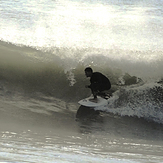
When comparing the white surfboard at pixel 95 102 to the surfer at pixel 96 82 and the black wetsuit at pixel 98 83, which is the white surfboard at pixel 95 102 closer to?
the surfer at pixel 96 82

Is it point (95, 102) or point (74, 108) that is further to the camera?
point (74, 108)

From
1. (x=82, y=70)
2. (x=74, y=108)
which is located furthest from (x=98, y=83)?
(x=82, y=70)

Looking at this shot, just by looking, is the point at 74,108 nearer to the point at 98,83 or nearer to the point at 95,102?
the point at 95,102

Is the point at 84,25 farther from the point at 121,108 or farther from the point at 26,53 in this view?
the point at 121,108

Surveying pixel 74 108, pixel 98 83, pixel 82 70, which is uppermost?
pixel 82 70

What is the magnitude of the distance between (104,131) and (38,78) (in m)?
3.22

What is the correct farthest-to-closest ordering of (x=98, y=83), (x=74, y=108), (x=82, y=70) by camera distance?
(x=82, y=70) → (x=74, y=108) → (x=98, y=83)

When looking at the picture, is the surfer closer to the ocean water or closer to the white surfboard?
the white surfboard

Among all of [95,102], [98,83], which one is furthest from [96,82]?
[95,102]

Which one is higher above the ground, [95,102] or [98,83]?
[98,83]

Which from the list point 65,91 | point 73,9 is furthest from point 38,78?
point 73,9

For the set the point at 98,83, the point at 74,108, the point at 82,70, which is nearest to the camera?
the point at 98,83

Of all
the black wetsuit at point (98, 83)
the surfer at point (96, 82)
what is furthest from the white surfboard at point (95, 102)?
the black wetsuit at point (98, 83)

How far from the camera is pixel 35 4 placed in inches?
1148
